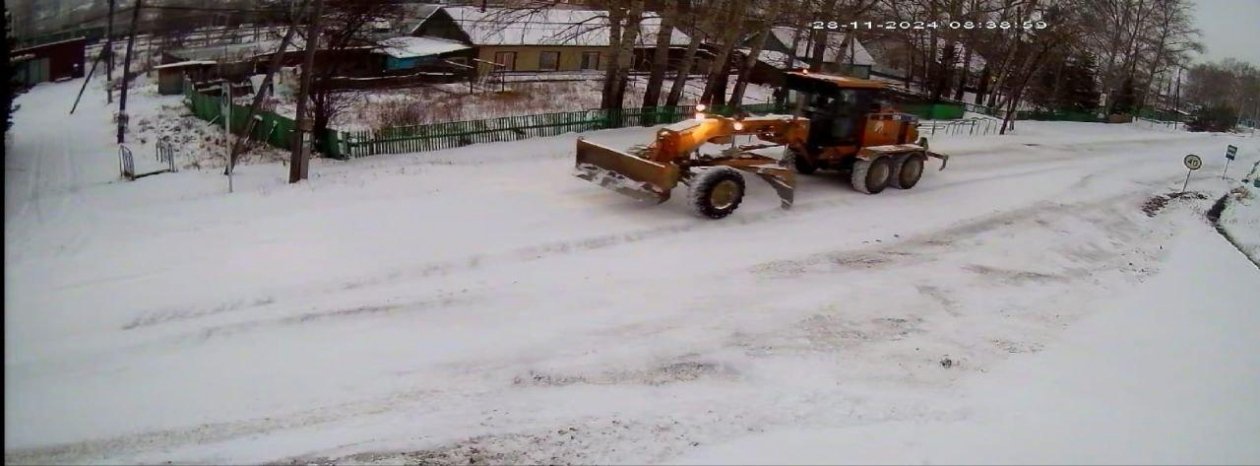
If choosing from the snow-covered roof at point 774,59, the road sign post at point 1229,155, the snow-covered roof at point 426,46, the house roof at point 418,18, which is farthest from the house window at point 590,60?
the road sign post at point 1229,155

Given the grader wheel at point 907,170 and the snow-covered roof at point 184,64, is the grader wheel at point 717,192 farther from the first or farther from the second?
the snow-covered roof at point 184,64

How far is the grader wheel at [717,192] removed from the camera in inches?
459

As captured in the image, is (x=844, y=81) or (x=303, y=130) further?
(x=303, y=130)

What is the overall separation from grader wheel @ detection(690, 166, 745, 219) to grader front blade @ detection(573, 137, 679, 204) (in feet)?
1.24

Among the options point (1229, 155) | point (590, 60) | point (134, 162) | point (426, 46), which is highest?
point (590, 60)

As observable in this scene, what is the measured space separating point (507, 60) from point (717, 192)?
98.4ft

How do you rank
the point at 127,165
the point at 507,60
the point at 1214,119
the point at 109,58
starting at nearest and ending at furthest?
the point at 127,165 < the point at 109,58 < the point at 507,60 < the point at 1214,119

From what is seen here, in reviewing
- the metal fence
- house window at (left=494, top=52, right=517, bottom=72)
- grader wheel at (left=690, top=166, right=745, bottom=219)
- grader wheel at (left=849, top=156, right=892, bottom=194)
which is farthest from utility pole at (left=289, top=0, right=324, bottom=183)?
house window at (left=494, top=52, right=517, bottom=72)

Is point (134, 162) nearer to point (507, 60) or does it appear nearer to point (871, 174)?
point (871, 174)

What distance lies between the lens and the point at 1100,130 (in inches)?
1364

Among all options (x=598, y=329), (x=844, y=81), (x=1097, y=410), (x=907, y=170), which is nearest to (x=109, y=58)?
(x=844, y=81)

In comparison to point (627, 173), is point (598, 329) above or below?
below

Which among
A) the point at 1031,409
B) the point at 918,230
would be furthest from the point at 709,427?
the point at 918,230

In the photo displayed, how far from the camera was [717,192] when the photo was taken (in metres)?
11.9
